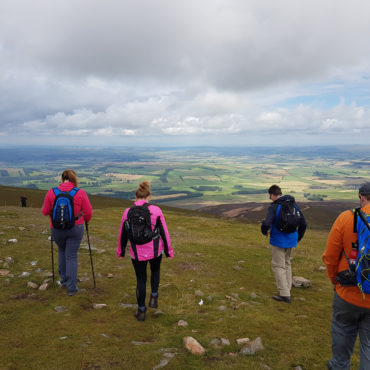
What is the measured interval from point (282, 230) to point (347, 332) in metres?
4.86

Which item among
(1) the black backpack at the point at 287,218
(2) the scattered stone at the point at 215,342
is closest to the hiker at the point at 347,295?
(2) the scattered stone at the point at 215,342

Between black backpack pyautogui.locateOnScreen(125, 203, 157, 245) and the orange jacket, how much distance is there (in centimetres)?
454

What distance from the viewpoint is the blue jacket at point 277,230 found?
991 cm

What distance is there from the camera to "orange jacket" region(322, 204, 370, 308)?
4.94 meters

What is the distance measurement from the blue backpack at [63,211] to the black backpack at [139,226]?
8.39 ft

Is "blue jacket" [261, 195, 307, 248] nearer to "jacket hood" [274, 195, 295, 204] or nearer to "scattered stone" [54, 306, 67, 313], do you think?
"jacket hood" [274, 195, 295, 204]

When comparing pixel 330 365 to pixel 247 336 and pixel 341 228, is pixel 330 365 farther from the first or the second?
pixel 341 228

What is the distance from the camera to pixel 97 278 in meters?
12.1

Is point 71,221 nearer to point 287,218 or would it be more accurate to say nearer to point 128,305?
point 128,305

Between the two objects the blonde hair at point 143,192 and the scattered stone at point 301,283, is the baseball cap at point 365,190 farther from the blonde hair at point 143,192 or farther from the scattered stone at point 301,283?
the scattered stone at point 301,283

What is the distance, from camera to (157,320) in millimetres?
8320

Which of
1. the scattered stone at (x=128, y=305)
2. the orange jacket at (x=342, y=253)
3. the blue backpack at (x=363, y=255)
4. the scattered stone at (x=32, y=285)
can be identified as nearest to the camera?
the blue backpack at (x=363, y=255)

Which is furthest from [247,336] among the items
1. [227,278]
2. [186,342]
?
[227,278]

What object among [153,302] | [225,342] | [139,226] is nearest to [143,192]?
[139,226]
